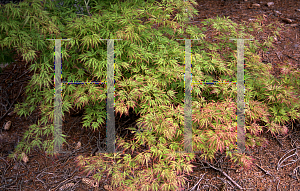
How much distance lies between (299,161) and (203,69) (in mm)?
1888

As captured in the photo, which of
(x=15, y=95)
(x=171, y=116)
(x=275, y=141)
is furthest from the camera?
(x=15, y=95)

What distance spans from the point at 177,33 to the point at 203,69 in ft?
2.13

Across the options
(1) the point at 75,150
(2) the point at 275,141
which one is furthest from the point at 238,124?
(1) the point at 75,150

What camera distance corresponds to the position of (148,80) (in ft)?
8.32

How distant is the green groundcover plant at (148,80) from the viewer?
230 cm

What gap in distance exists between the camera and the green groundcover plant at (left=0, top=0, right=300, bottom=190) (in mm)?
2305

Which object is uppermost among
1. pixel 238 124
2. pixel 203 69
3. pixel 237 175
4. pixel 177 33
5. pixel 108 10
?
pixel 108 10

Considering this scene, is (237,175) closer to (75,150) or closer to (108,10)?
(75,150)

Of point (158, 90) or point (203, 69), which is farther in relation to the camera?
point (203, 69)

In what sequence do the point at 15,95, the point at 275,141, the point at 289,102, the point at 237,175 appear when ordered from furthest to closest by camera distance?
the point at 15,95 < the point at 275,141 < the point at 237,175 < the point at 289,102

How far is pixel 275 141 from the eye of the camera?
3.29 meters

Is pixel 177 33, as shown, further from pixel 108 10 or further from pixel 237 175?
pixel 237 175

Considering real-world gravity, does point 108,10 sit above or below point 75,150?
above

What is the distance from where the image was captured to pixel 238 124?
2.46 metres
